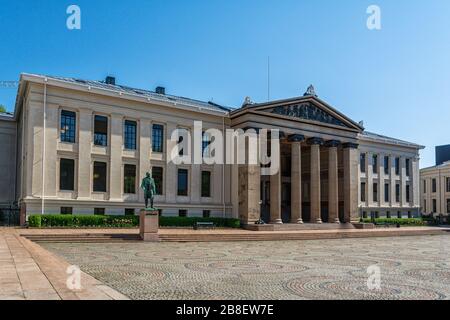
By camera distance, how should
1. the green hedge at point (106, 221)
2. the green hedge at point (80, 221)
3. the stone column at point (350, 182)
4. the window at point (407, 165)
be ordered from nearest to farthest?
1. the green hedge at point (80, 221)
2. the green hedge at point (106, 221)
3. the stone column at point (350, 182)
4. the window at point (407, 165)

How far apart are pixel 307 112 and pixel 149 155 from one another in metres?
19.1

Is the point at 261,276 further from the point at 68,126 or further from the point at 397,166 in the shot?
the point at 397,166

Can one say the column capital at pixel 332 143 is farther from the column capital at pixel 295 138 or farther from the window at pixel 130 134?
the window at pixel 130 134

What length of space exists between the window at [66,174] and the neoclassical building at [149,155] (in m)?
0.09

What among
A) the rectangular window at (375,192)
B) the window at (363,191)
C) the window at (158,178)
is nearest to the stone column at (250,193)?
the window at (158,178)

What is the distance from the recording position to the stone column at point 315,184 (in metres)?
49.6

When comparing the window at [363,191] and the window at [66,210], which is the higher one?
the window at [363,191]

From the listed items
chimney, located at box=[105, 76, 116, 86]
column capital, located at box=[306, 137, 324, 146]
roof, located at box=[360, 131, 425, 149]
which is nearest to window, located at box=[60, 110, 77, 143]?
chimney, located at box=[105, 76, 116, 86]

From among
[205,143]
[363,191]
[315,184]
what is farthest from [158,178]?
[363,191]

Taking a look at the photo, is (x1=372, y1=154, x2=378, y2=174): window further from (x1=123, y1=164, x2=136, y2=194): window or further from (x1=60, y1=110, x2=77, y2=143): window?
(x1=60, y1=110, x2=77, y2=143): window

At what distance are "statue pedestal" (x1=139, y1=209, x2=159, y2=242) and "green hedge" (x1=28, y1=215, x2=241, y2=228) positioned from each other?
32.9ft

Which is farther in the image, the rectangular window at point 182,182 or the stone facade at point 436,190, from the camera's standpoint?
the stone facade at point 436,190

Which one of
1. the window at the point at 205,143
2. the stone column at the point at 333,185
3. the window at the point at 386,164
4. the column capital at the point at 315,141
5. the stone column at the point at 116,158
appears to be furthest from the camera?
the window at the point at 386,164
